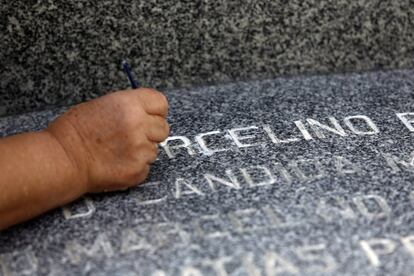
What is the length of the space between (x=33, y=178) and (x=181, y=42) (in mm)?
481

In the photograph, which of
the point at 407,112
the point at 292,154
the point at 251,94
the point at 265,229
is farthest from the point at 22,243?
the point at 407,112

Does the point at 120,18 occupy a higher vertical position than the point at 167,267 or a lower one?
higher

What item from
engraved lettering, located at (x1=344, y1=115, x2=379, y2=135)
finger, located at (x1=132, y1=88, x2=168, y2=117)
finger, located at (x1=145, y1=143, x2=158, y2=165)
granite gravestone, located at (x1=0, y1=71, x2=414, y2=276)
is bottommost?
granite gravestone, located at (x1=0, y1=71, x2=414, y2=276)

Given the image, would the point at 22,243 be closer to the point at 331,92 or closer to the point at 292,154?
the point at 292,154

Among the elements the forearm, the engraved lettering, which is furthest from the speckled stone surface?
the forearm

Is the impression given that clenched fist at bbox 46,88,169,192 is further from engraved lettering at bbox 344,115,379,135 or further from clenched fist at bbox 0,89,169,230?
engraved lettering at bbox 344,115,379,135

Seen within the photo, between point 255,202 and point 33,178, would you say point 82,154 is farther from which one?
point 255,202

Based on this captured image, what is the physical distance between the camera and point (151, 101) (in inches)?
44.9

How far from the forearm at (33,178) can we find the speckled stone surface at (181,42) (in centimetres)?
32

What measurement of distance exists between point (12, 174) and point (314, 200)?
0.40m

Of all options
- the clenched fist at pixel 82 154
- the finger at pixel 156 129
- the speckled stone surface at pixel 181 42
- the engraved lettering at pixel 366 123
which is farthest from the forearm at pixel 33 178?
the engraved lettering at pixel 366 123

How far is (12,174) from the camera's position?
3.41ft

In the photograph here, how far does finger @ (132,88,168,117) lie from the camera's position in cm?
114

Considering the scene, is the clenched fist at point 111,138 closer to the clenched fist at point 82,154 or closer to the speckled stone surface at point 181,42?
the clenched fist at point 82,154
